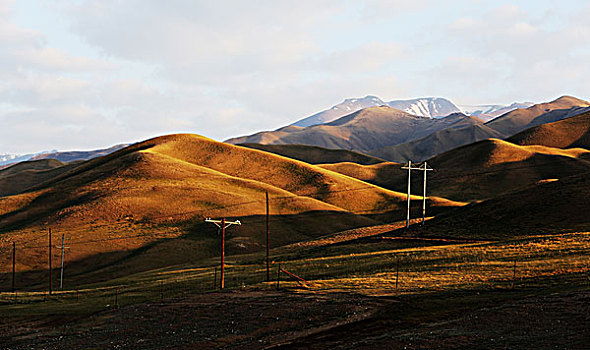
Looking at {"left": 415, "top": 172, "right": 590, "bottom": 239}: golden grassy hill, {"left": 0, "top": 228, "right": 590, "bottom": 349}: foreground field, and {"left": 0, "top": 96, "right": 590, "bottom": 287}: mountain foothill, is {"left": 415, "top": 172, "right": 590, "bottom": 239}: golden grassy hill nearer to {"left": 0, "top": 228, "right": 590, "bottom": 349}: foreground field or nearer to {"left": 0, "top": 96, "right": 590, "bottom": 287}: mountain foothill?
{"left": 0, "top": 96, "right": 590, "bottom": 287}: mountain foothill

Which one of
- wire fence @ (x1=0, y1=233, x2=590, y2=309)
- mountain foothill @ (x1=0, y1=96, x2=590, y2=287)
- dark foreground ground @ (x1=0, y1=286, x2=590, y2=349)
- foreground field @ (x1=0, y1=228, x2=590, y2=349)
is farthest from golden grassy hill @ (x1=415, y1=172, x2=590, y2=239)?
dark foreground ground @ (x1=0, y1=286, x2=590, y2=349)

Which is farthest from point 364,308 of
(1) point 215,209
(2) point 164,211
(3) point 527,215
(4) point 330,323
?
(2) point 164,211

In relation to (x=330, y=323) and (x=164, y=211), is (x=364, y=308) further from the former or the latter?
(x=164, y=211)

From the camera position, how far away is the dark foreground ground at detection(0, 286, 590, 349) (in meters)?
25.3

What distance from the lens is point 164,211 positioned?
5359 inches

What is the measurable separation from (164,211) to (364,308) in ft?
357

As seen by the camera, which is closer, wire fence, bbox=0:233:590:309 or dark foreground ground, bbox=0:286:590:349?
dark foreground ground, bbox=0:286:590:349

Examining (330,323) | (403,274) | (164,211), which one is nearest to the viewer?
(330,323)

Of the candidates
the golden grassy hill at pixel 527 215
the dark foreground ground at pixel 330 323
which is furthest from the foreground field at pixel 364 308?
the golden grassy hill at pixel 527 215

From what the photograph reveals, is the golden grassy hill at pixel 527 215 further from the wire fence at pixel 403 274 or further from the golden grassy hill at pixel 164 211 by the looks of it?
the golden grassy hill at pixel 164 211

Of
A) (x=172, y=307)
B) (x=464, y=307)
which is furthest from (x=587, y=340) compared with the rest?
(x=172, y=307)

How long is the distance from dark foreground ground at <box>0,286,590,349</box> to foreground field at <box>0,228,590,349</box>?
0.28 feet

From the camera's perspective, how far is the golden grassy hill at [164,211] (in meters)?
Result: 110

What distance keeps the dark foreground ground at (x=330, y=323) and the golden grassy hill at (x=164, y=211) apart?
202 ft
